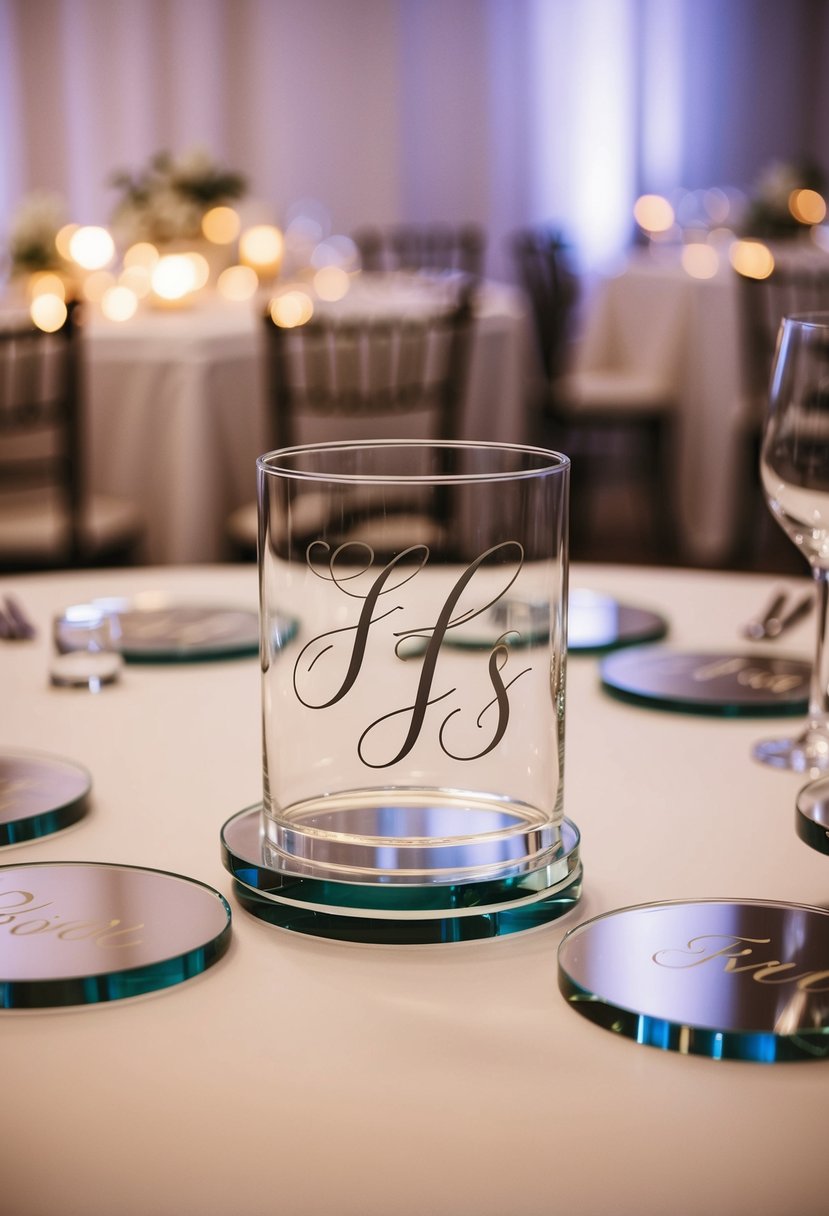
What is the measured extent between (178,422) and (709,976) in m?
2.70

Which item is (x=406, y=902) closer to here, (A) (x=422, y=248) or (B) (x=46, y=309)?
(B) (x=46, y=309)

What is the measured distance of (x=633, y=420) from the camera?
5.07 metres

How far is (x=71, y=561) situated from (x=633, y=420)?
8.83 ft

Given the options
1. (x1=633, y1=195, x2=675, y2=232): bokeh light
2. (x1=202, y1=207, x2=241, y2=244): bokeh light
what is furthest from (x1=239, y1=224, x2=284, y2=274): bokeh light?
(x1=633, y1=195, x2=675, y2=232): bokeh light

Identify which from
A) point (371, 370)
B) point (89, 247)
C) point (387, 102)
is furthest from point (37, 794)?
point (387, 102)

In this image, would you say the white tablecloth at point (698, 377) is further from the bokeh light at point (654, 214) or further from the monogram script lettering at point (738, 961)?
the monogram script lettering at point (738, 961)

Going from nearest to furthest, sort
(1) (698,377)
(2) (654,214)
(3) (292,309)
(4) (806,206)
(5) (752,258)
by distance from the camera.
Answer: (3) (292,309), (1) (698,377), (5) (752,258), (4) (806,206), (2) (654,214)

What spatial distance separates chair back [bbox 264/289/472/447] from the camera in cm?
304

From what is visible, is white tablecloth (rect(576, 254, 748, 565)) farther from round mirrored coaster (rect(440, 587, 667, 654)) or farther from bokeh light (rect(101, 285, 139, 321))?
round mirrored coaster (rect(440, 587, 667, 654))

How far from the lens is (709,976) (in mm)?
470

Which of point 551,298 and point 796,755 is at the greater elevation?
point 551,298

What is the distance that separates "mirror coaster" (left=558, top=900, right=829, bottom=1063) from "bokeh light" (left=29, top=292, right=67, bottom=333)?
118 inches

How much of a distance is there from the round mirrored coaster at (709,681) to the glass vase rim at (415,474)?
12.0 inches

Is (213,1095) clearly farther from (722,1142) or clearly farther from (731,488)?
(731,488)
